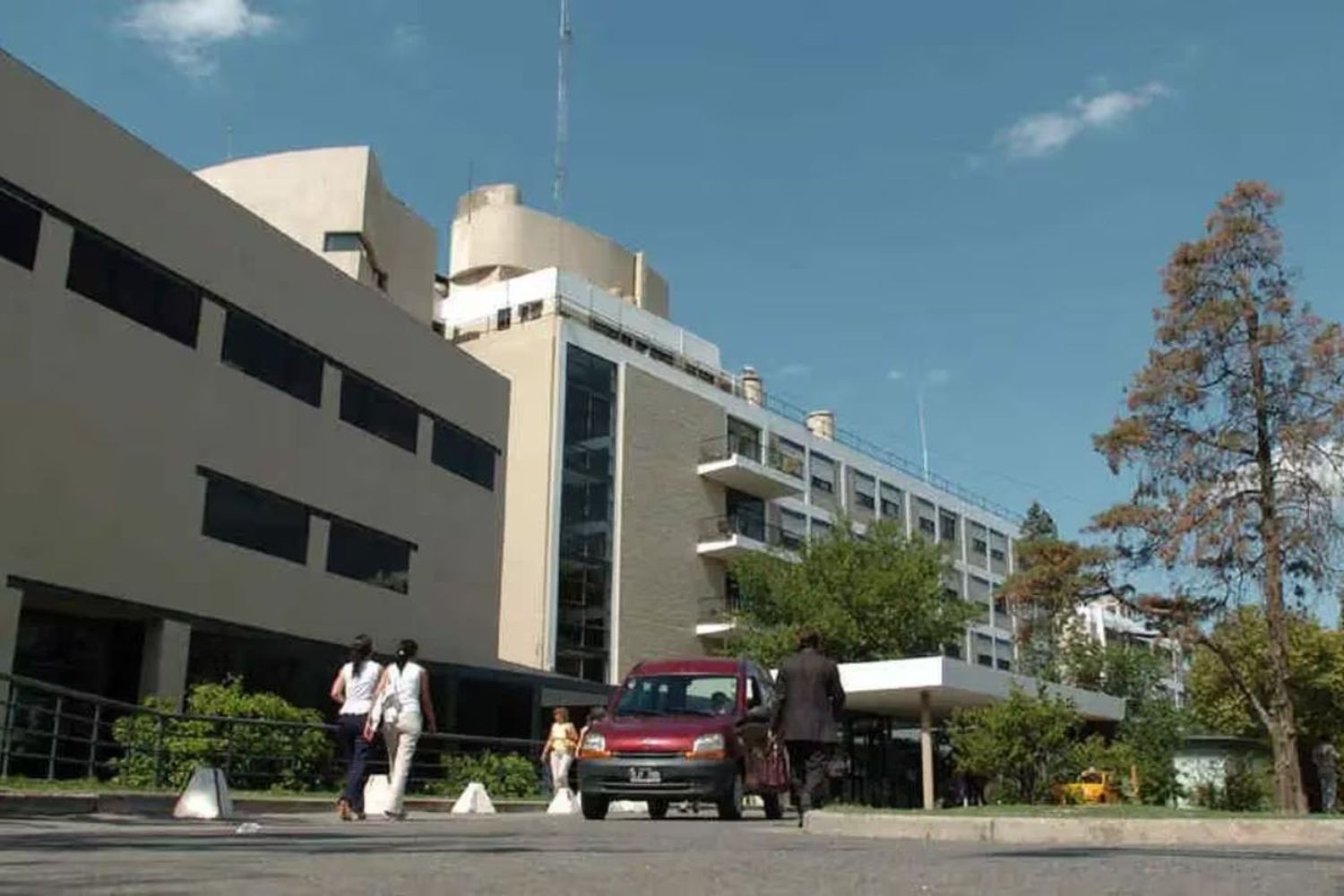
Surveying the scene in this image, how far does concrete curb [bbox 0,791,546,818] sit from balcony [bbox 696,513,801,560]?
29100mm

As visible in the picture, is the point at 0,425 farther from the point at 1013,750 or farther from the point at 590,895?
the point at 1013,750

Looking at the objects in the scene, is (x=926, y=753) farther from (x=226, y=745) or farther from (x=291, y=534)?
(x=226, y=745)

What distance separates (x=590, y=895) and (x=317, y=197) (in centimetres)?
3905

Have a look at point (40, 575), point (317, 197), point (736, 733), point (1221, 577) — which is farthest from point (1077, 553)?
point (317, 197)

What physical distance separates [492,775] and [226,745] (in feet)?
21.5

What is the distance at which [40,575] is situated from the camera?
1972 cm

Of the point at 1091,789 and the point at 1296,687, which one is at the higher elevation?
the point at 1296,687

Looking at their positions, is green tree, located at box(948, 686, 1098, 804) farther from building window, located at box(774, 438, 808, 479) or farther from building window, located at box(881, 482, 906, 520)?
building window, located at box(881, 482, 906, 520)

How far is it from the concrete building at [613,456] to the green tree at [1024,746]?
53.1 ft

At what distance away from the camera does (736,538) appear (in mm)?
47438

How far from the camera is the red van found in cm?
1386

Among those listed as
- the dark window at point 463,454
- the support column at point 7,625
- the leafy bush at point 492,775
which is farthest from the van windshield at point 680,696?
the dark window at point 463,454

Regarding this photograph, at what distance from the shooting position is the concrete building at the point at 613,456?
42156mm

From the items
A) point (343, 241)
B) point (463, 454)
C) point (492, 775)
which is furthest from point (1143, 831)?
point (343, 241)
